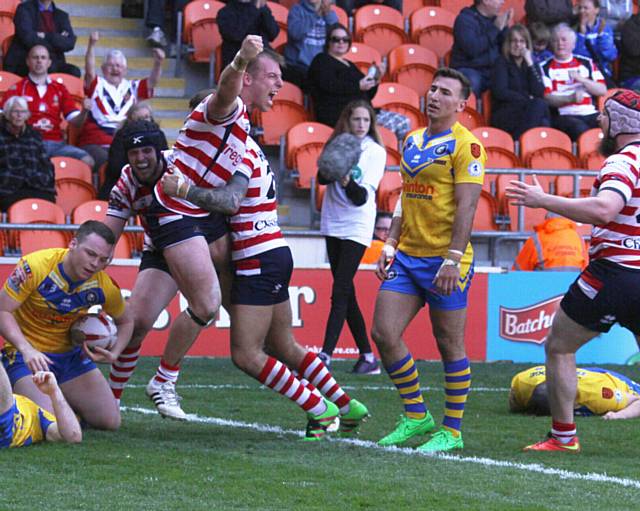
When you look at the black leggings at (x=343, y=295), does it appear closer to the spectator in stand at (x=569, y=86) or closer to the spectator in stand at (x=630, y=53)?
the spectator in stand at (x=569, y=86)

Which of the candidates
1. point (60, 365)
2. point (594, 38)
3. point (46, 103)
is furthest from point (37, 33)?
point (60, 365)

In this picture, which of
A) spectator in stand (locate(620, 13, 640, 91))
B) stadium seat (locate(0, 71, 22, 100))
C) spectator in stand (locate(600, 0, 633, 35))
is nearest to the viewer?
stadium seat (locate(0, 71, 22, 100))

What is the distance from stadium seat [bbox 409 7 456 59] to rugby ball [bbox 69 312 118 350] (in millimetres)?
10229

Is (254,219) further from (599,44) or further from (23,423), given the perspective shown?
(599,44)

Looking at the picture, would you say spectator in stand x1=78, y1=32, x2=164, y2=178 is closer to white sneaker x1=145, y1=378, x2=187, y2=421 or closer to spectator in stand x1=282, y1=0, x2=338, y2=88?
spectator in stand x1=282, y1=0, x2=338, y2=88

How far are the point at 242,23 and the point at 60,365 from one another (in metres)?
7.69

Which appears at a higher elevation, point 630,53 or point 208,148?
point 630,53

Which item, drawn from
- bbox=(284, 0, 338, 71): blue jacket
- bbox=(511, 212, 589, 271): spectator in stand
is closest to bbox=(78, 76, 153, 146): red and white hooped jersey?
bbox=(284, 0, 338, 71): blue jacket

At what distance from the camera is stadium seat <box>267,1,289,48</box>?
15.7 metres

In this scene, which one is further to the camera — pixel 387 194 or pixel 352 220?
pixel 387 194

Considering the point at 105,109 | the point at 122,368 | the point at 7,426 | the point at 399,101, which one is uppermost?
the point at 399,101

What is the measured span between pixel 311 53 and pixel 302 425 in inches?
309

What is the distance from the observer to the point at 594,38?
16562 millimetres

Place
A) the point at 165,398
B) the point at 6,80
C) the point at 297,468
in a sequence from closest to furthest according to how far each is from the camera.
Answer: the point at 297,468 < the point at 165,398 < the point at 6,80
